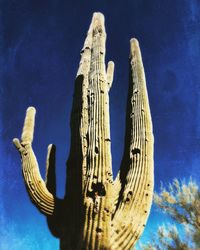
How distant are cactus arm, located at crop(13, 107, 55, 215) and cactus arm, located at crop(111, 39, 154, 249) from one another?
82cm

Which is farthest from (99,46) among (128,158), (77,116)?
(128,158)

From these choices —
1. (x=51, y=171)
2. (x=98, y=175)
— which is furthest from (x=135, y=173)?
(x=51, y=171)

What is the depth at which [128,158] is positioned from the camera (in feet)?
12.6

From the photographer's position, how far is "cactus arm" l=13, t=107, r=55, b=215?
355cm

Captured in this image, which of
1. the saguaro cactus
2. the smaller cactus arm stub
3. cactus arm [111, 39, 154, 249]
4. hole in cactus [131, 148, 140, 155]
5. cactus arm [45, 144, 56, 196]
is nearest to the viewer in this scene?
the saguaro cactus

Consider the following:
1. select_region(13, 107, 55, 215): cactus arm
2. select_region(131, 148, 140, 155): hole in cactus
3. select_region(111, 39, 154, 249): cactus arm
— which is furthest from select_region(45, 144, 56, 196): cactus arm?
select_region(131, 148, 140, 155): hole in cactus

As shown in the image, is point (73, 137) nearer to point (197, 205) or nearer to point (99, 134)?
point (99, 134)

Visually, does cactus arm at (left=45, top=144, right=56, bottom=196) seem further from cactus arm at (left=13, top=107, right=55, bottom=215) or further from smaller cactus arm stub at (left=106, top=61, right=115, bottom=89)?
smaller cactus arm stub at (left=106, top=61, right=115, bottom=89)

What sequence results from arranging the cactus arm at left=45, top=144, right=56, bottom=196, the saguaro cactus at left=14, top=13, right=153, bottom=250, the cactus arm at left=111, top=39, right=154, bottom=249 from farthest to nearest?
the cactus arm at left=45, top=144, right=56, bottom=196 < the cactus arm at left=111, top=39, right=154, bottom=249 < the saguaro cactus at left=14, top=13, right=153, bottom=250

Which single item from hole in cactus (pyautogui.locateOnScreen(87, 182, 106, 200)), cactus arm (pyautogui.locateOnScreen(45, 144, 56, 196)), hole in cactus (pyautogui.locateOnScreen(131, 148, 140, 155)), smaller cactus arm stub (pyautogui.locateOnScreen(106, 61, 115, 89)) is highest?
smaller cactus arm stub (pyautogui.locateOnScreen(106, 61, 115, 89))

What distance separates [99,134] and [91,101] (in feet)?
Result: 1.86

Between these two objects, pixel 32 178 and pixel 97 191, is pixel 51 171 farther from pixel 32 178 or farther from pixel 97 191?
pixel 97 191

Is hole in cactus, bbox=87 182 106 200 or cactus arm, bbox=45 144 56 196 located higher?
cactus arm, bbox=45 144 56 196

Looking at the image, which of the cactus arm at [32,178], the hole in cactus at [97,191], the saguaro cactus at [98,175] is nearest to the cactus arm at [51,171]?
the saguaro cactus at [98,175]
